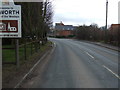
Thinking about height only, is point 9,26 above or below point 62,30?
below

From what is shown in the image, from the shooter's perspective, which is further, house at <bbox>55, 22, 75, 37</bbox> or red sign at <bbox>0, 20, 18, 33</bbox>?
house at <bbox>55, 22, 75, 37</bbox>

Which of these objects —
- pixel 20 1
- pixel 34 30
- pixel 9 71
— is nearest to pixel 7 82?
pixel 9 71

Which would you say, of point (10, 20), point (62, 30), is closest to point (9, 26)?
point (10, 20)

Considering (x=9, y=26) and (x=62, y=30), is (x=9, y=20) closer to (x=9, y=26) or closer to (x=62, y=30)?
(x=9, y=26)

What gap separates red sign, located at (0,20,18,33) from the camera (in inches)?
510

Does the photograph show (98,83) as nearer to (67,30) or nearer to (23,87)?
(23,87)

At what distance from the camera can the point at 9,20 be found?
1302 centimetres

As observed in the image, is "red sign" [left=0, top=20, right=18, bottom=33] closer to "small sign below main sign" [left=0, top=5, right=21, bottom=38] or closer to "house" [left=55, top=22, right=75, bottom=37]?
"small sign below main sign" [left=0, top=5, right=21, bottom=38]

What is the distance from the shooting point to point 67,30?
161875mm

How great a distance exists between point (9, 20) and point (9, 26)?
32 centimetres

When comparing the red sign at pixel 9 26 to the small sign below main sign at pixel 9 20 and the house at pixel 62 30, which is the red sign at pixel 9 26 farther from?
the house at pixel 62 30

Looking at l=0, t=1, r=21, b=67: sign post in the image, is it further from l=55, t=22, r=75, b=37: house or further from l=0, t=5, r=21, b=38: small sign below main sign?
l=55, t=22, r=75, b=37: house

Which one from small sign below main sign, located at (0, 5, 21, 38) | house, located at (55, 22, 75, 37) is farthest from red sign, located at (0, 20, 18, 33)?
house, located at (55, 22, 75, 37)

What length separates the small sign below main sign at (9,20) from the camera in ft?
42.4
